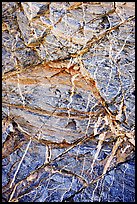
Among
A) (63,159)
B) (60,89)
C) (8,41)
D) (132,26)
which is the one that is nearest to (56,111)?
(60,89)

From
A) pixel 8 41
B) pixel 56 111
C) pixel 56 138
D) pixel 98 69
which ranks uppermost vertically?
pixel 8 41

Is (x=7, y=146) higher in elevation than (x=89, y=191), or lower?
higher

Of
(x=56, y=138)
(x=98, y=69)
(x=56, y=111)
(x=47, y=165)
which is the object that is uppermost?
(x=98, y=69)

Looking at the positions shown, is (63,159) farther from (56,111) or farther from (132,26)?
(132,26)

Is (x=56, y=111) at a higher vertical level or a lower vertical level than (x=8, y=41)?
lower

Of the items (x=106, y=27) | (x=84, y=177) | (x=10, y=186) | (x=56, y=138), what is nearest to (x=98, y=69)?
(x=106, y=27)

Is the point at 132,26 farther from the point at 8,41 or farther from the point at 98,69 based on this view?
the point at 8,41
